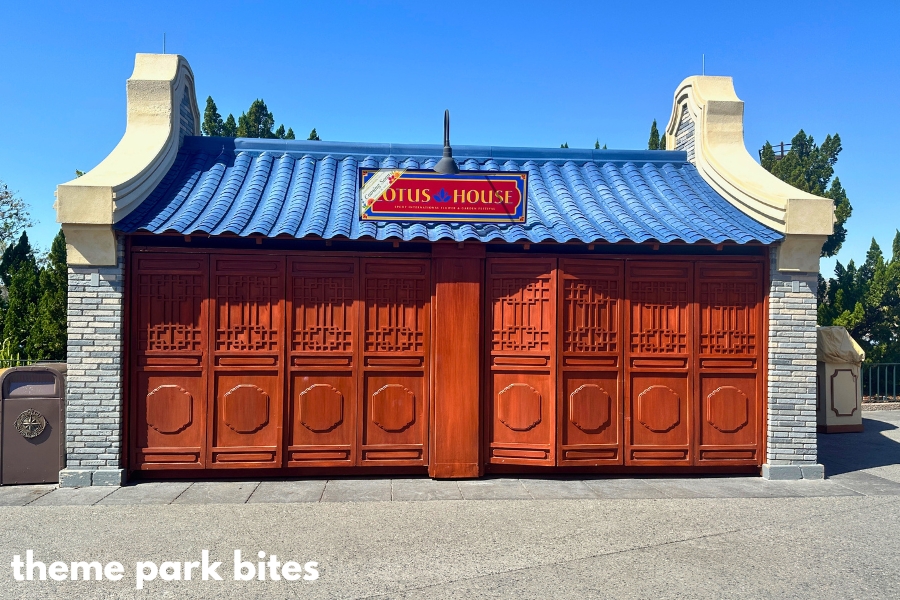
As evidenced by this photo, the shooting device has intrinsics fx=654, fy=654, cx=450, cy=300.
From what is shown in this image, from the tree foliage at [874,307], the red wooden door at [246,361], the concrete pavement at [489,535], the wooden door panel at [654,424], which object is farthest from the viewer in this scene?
the tree foliage at [874,307]

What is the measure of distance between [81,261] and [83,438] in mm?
2179

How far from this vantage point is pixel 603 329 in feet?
28.6

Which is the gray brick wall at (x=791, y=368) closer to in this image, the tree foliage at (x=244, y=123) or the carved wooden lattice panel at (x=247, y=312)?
the carved wooden lattice panel at (x=247, y=312)

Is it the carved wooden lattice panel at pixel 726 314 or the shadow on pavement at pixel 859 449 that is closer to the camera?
the carved wooden lattice panel at pixel 726 314

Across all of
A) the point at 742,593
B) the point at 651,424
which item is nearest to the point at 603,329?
the point at 651,424

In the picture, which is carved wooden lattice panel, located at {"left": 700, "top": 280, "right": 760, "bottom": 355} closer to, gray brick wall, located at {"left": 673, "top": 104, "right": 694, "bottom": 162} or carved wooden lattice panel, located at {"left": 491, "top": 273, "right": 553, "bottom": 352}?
carved wooden lattice panel, located at {"left": 491, "top": 273, "right": 553, "bottom": 352}

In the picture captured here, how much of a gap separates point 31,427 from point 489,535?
5.86m

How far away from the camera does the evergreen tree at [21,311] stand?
1479 cm

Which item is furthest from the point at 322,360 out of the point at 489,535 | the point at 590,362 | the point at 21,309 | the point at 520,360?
the point at 21,309

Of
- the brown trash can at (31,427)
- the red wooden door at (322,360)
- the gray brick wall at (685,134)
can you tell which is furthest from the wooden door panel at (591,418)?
the brown trash can at (31,427)

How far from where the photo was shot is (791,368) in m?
8.72

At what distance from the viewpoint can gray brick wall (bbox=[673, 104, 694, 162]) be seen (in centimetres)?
1078

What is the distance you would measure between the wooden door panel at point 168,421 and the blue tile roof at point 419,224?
197 cm

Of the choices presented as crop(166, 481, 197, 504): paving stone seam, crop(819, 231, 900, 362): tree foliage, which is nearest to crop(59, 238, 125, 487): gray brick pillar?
crop(166, 481, 197, 504): paving stone seam
